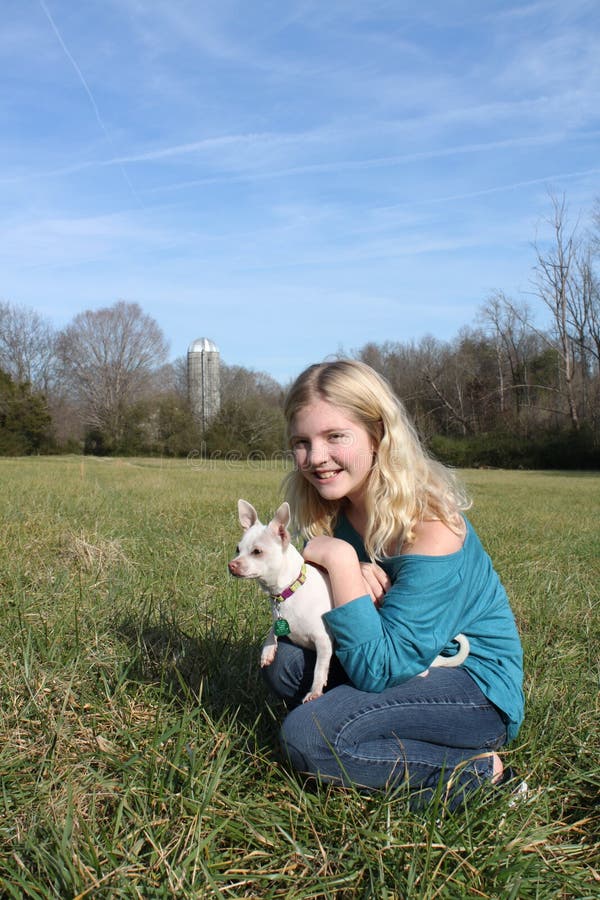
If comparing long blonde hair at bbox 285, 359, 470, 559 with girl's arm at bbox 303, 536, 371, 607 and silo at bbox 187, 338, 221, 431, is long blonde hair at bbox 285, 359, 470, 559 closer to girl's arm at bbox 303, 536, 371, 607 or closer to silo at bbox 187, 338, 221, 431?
girl's arm at bbox 303, 536, 371, 607

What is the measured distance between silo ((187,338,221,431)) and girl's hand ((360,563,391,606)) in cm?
3532

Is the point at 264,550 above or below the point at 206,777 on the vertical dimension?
above

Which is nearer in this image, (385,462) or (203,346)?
(385,462)

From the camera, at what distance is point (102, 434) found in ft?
134

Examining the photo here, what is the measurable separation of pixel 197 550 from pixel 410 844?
12.1ft

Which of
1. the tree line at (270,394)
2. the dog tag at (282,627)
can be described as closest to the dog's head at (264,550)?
the dog tag at (282,627)

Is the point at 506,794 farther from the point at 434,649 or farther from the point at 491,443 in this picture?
the point at 491,443

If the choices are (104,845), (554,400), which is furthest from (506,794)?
(554,400)

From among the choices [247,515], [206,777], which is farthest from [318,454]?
[206,777]

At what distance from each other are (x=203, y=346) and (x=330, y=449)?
4549 cm

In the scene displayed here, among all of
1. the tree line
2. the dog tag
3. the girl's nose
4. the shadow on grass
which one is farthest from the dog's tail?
the tree line

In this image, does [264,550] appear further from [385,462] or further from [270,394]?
[270,394]

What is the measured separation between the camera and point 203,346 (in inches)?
1859

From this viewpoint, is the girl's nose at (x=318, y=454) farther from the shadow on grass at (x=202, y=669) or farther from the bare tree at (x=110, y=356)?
the bare tree at (x=110, y=356)
